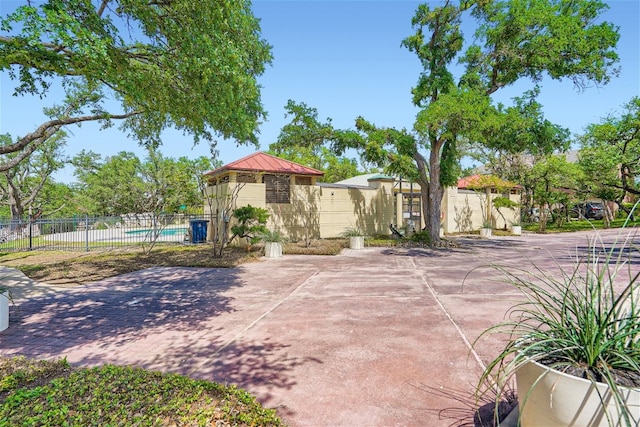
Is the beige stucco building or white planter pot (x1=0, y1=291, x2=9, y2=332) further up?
the beige stucco building

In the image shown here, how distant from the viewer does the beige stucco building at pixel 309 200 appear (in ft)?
44.4

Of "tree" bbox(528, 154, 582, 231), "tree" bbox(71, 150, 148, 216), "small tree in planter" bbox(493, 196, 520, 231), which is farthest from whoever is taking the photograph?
"tree" bbox(71, 150, 148, 216)

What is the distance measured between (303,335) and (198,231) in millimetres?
11757

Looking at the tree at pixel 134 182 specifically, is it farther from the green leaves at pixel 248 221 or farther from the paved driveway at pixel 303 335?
the paved driveway at pixel 303 335

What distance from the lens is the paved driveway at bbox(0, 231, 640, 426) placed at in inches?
111

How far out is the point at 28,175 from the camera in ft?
82.0

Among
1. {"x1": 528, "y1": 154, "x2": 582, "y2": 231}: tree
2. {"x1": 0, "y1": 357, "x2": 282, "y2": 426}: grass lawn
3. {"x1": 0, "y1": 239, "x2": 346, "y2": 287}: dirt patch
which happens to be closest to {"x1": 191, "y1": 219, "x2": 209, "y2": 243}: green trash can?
{"x1": 0, "y1": 239, "x2": 346, "y2": 287}: dirt patch

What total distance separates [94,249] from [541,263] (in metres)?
16.4

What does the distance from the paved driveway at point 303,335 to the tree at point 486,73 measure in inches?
233

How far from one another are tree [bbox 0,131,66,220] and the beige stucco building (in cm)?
1496

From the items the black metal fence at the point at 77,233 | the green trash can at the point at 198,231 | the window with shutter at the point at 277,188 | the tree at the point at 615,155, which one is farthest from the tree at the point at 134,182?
the tree at the point at 615,155

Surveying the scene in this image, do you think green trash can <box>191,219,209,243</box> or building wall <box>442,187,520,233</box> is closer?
green trash can <box>191,219,209,243</box>

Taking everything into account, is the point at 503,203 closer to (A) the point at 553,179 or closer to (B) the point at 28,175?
(A) the point at 553,179

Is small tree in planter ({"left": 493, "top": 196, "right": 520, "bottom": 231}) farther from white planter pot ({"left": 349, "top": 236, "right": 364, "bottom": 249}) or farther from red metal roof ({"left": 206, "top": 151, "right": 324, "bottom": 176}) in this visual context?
red metal roof ({"left": 206, "top": 151, "right": 324, "bottom": 176})
